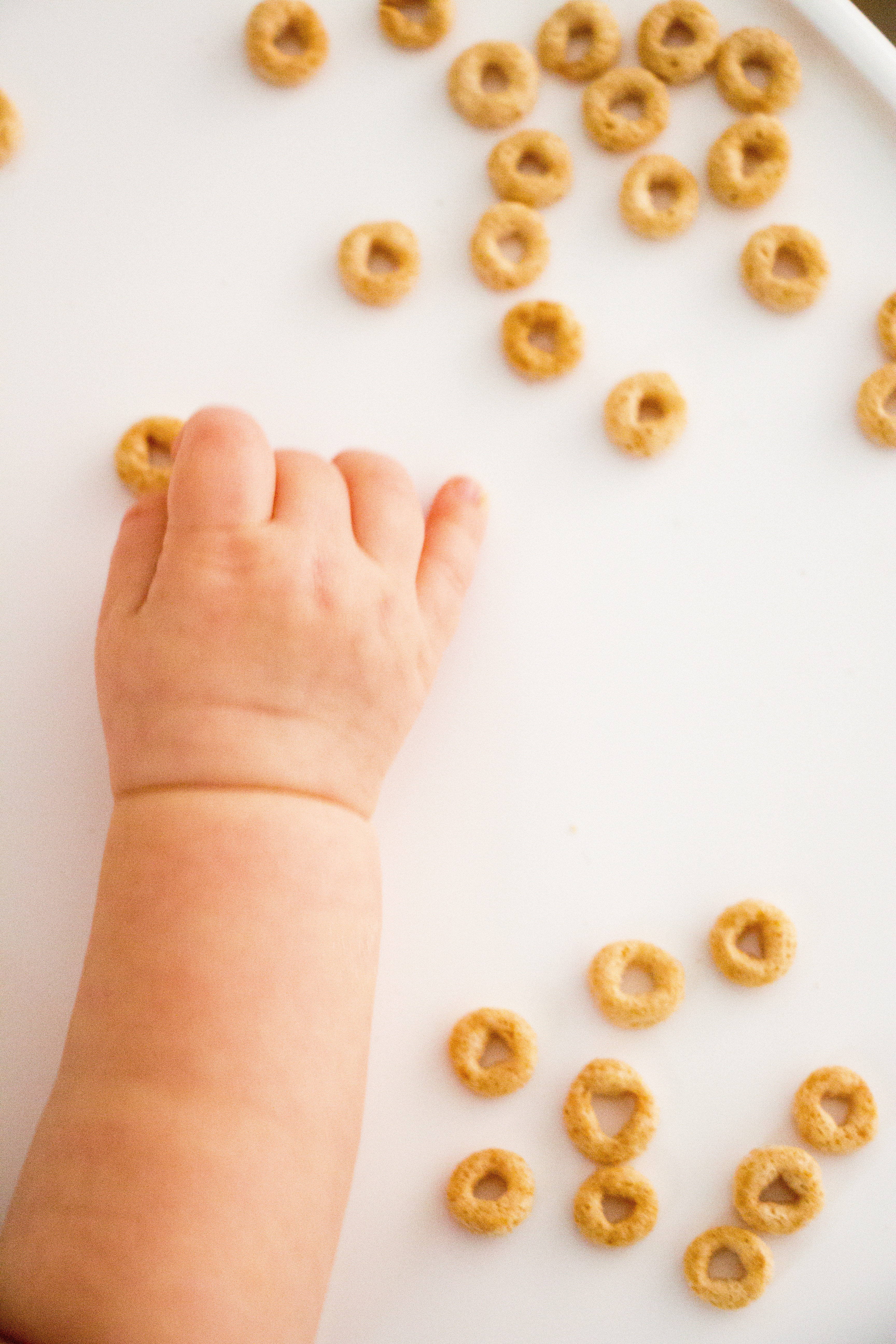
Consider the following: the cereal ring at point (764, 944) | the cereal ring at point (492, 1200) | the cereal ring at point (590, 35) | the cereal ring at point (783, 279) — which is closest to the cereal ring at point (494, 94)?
the cereal ring at point (590, 35)

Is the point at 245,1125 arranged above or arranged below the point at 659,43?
below

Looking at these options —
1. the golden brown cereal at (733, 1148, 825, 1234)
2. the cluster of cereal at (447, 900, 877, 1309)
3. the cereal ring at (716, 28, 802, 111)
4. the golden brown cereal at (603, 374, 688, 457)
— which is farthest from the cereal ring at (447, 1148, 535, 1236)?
the cereal ring at (716, 28, 802, 111)

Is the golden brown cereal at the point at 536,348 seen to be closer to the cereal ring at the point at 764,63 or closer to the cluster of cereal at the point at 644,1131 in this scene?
the cereal ring at the point at 764,63

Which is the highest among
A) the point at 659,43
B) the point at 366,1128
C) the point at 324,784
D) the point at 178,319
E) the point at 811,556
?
the point at 659,43

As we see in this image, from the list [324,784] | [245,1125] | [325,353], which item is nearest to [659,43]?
[325,353]

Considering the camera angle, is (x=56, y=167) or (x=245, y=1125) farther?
(x=56, y=167)

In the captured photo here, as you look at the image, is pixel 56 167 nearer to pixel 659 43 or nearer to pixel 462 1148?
pixel 659 43

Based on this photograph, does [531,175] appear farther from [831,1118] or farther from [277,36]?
[831,1118]
